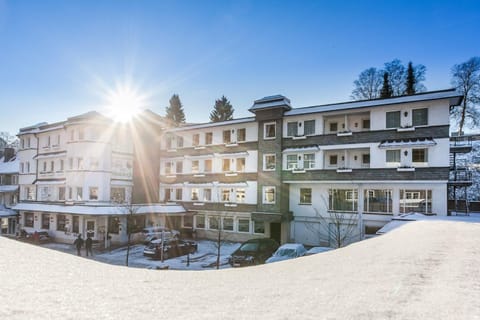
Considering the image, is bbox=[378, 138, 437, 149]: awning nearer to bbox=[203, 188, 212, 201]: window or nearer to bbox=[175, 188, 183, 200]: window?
bbox=[203, 188, 212, 201]: window

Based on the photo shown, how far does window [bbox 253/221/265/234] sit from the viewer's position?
1131 inches

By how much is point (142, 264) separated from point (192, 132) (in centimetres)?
1731

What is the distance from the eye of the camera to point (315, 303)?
3359 mm

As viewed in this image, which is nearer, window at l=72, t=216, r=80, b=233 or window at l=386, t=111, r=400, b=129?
window at l=386, t=111, r=400, b=129

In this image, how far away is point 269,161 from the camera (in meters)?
28.8

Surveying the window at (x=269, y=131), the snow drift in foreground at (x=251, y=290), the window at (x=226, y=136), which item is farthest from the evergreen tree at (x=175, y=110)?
Answer: the snow drift in foreground at (x=251, y=290)

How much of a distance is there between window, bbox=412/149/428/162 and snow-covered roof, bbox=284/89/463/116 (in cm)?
380

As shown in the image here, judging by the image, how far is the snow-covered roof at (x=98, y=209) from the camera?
2703cm

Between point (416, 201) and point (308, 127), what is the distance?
10414mm

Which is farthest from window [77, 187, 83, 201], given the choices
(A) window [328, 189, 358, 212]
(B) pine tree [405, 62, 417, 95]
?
(B) pine tree [405, 62, 417, 95]

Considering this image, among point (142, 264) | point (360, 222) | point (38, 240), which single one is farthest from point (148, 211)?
point (360, 222)

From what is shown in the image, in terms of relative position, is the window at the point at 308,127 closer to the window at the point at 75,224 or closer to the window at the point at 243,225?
the window at the point at 243,225

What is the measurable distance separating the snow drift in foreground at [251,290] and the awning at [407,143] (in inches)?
748

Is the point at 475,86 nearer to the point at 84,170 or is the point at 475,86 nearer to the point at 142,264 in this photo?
the point at 142,264
